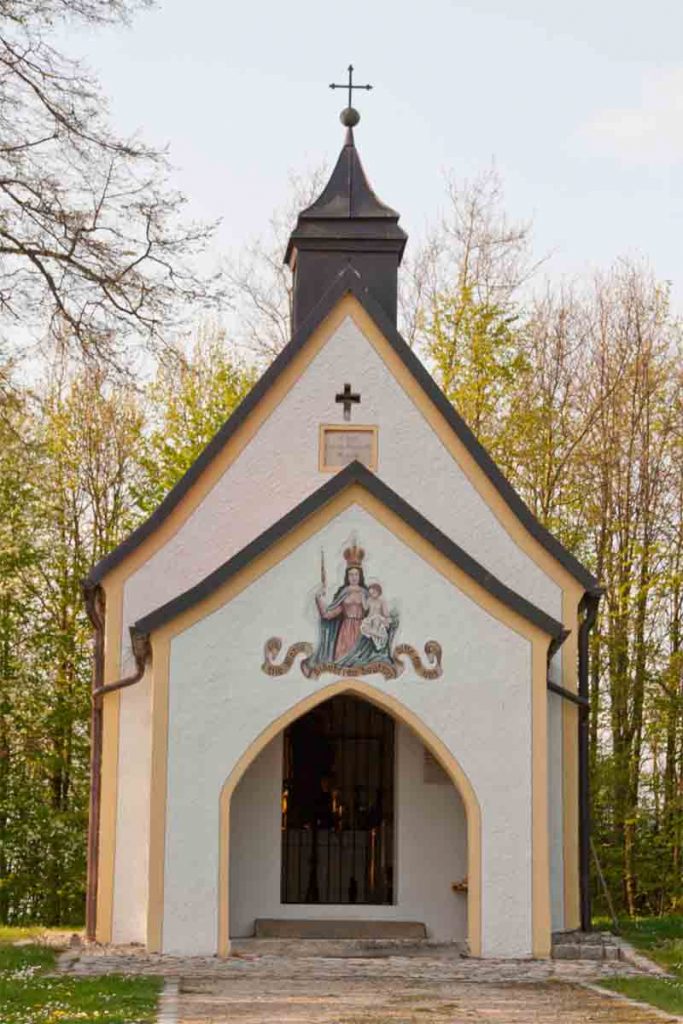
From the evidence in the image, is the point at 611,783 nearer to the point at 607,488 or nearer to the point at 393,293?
the point at 607,488

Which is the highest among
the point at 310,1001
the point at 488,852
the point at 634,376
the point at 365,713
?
the point at 634,376

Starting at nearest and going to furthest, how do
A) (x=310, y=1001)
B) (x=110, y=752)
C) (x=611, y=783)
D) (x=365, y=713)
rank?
(x=310, y=1001), (x=110, y=752), (x=365, y=713), (x=611, y=783)

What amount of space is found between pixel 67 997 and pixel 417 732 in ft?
15.3

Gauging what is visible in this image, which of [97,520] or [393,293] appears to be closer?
[393,293]

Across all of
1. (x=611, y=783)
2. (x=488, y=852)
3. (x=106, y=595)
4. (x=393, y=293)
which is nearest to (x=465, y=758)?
(x=488, y=852)

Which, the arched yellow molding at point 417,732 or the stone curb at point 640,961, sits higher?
the arched yellow molding at point 417,732

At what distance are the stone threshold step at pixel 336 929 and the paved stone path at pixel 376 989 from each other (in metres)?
1.05

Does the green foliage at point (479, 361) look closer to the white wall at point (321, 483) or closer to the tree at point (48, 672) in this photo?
the tree at point (48, 672)

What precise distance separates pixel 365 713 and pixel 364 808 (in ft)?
3.39

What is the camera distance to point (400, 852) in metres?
17.9

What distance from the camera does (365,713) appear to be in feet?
62.4

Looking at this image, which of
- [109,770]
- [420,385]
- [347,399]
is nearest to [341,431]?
[347,399]

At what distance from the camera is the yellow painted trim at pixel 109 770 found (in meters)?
17.2

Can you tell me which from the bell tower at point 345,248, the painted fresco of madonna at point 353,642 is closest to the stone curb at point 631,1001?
the painted fresco of madonna at point 353,642
